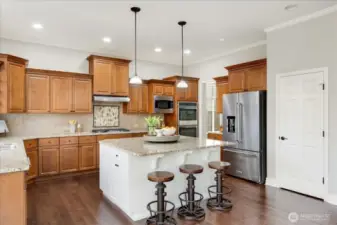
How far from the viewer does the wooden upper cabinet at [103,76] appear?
5.62m

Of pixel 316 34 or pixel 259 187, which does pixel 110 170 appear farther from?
pixel 316 34

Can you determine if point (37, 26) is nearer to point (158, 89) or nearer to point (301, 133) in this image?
point (158, 89)

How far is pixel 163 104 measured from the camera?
6.63 metres

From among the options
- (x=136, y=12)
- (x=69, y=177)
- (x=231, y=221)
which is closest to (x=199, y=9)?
(x=136, y=12)

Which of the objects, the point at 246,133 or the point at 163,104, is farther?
the point at 163,104

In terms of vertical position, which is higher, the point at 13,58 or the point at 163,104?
the point at 13,58

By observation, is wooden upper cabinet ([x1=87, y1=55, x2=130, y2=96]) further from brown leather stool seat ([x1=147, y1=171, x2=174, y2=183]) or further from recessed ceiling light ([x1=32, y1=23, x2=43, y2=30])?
brown leather stool seat ([x1=147, y1=171, x2=174, y2=183])

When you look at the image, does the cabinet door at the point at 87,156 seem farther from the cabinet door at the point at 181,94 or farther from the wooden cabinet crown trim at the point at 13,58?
the cabinet door at the point at 181,94

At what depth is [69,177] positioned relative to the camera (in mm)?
5098

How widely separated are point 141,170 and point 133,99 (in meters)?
3.50

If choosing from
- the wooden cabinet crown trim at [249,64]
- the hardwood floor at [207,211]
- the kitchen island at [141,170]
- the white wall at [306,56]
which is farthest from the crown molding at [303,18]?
the hardwood floor at [207,211]

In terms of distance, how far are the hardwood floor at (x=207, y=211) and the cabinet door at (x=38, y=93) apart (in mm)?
1648

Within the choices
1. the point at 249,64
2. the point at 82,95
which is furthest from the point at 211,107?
the point at 82,95

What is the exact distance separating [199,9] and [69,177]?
4362 mm
